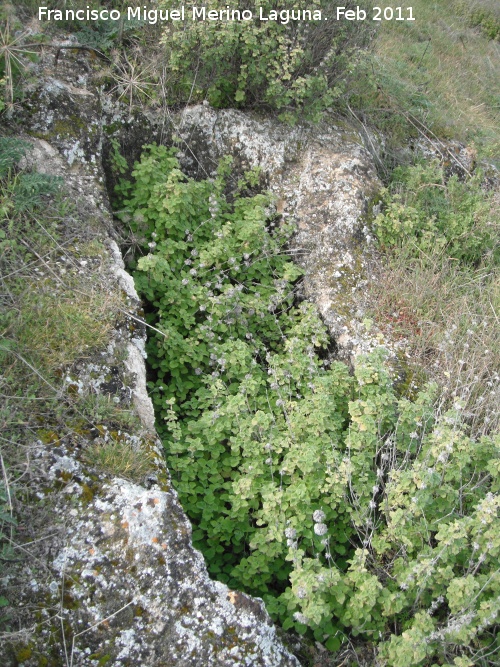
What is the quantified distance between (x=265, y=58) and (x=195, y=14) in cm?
71

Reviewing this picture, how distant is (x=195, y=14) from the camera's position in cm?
507

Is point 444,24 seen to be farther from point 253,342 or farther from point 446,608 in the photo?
point 446,608

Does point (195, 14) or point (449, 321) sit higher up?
point (195, 14)

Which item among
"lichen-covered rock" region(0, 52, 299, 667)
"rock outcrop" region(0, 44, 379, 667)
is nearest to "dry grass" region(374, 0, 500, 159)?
"rock outcrop" region(0, 44, 379, 667)

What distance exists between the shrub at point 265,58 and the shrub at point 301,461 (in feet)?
3.31

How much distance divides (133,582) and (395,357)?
8.37 feet

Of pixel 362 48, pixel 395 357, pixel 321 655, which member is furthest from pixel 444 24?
pixel 321 655

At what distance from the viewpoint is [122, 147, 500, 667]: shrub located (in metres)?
2.91

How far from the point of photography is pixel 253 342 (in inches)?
176

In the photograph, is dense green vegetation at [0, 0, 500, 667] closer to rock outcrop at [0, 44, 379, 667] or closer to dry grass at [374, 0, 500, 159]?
rock outcrop at [0, 44, 379, 667]

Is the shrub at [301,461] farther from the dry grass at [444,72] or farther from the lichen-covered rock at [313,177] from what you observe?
the dry grass at [444,72]

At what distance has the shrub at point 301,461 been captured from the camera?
291cm

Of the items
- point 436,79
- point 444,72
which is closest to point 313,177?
point 436,79

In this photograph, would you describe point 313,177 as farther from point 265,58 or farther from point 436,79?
point 436,79
